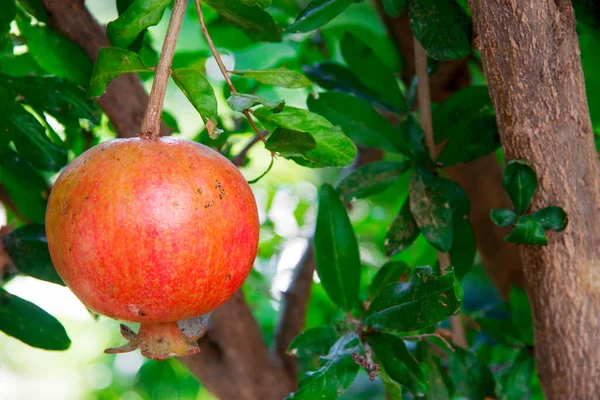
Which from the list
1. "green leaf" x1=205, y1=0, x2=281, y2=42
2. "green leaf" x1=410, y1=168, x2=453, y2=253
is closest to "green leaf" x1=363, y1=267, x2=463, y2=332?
"green leaf" x1=410, y1=168, x2=453, y2=253

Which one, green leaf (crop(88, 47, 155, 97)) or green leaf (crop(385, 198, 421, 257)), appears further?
green leaf (crop(385, 198, 421, 257))

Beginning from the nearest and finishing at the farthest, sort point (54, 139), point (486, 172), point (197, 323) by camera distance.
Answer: point (197, 323) → point (54, 139) → point (486, 172)

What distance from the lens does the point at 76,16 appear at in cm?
92

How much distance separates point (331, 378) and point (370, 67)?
0.49 m

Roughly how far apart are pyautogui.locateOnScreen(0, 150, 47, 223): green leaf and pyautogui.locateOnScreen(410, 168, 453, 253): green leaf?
0.53m

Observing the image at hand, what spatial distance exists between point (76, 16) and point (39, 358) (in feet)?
9.19

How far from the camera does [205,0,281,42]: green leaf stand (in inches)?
27.6

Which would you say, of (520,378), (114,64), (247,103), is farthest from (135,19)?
(520,378)

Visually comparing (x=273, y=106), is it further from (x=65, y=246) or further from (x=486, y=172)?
(x=486, y=172)

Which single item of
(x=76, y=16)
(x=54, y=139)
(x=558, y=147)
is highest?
(x=76, y=16)

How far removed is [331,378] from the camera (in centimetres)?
71

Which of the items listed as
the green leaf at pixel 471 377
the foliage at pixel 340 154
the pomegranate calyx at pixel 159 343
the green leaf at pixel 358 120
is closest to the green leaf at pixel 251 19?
the foliage at pixel 340 154

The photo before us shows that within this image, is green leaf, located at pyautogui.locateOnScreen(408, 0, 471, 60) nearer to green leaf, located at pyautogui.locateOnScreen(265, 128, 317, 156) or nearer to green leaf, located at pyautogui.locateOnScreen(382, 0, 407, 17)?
green leaf, located at pyautogui.locateOnScreen(382, 0, 407, 17)

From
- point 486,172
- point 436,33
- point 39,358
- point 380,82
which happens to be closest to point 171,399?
point 486,172
